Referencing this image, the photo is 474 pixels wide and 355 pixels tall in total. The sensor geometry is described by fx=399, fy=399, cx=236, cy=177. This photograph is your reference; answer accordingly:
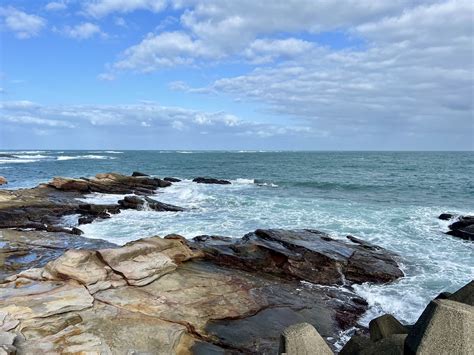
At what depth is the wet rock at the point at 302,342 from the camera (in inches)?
219

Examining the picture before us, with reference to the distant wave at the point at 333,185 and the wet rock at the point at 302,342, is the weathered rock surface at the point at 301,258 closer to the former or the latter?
the wet rock at the point at 302,342

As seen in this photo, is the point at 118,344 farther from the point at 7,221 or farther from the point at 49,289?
the point at 7,221

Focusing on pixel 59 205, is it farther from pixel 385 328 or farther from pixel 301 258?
pixel 385 328

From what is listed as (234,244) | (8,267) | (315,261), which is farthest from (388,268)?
(8,267)

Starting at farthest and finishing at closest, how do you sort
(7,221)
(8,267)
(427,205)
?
(427,205) < (7,221) < (8,267)

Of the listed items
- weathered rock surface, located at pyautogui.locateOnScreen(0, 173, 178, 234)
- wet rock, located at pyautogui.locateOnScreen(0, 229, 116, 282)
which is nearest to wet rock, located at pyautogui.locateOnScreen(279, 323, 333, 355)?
wet rock, located at pyautogui.locateOnScreen(0, 229, 116, 282)

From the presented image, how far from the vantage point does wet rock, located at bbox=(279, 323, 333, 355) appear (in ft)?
18.2

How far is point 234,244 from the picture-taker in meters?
14.3

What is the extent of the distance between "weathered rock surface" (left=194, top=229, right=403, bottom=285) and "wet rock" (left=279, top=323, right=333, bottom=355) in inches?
272

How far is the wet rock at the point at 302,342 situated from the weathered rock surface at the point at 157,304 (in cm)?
6

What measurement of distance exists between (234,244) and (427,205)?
72.9ft

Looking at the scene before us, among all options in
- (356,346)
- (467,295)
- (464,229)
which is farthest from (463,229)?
(356,346)

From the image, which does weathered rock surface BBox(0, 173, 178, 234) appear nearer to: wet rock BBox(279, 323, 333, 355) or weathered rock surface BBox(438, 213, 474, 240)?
wet rock BBox(279, 323, 333, 355)

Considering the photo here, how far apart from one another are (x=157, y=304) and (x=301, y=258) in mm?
6004
